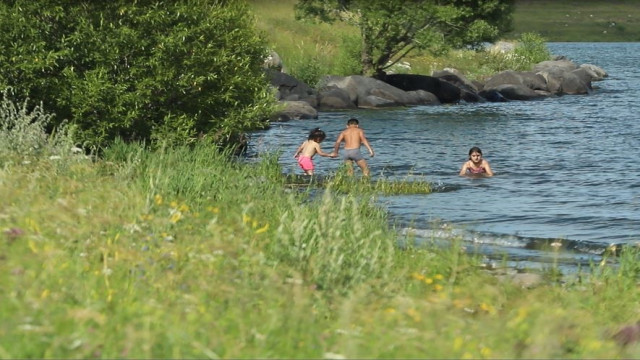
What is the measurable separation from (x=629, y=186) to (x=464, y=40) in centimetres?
3424

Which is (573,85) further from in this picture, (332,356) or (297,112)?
(332,356)

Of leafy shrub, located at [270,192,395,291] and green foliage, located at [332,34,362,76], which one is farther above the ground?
green foliage, located at [332,34,362,76]

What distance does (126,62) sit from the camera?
21.0m

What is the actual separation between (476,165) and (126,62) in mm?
9354

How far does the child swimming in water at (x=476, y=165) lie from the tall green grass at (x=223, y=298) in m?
14.9

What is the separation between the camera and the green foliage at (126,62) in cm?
2023

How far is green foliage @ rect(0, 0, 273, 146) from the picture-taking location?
66.4 ft

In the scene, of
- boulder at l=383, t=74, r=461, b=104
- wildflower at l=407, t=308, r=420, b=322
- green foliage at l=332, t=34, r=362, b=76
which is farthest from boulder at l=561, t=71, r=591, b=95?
wildflower at l=407, t=308, r=420, b=322

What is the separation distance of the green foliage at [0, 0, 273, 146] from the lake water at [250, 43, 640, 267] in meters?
4.43

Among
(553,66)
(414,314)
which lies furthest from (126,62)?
(553,66)

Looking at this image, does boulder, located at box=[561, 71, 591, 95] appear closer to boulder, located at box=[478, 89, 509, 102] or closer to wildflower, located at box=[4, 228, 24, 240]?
boulder, located at box=[478, 89, 509, 102]

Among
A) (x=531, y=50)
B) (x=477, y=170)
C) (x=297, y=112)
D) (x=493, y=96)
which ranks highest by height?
(x=531, y=50)

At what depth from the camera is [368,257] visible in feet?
29.4

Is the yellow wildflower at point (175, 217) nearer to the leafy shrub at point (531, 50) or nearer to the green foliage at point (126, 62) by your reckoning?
the green foliage at point (126, 62)
